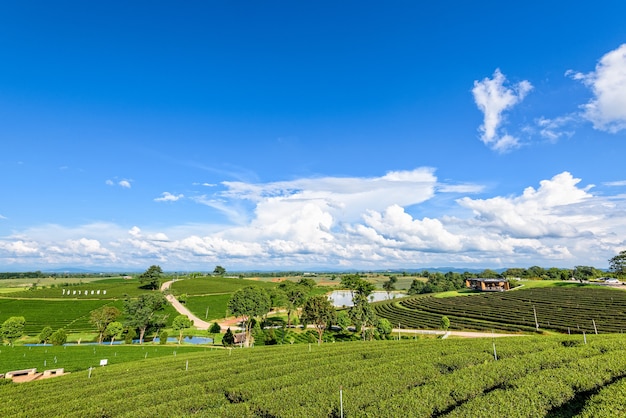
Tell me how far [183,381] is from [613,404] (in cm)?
2612

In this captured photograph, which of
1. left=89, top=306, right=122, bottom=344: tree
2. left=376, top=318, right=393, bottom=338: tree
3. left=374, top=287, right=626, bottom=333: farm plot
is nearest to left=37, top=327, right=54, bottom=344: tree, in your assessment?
left=89, top=306, right=122, bottom=344: tree

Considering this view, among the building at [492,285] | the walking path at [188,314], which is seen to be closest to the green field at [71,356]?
the walking path at [188,314]

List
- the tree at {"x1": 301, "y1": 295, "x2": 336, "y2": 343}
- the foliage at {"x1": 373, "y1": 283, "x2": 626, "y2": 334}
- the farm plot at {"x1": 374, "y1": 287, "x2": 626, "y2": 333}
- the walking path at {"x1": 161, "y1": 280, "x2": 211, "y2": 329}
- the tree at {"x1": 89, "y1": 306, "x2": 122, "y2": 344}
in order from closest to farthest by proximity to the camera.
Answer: the tree at {"x1": 301, "y1": 295, "x2": 336, "y2": 343}
the tree at {"x1": 89, "y1": 306, "x2": 122, "y2": 344}
the farm plot at {"x1": 374, "y1": 287, "x2": 626, "y2": 333}
the foliage at {"x1": 373, "y1": 283, "x2": 626, "y2": 334}
the walking path at {"x1": 161, "y1": 280, "x2": 211, "y2": 329}

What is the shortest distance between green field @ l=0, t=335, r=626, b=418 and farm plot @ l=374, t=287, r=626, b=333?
55.0 metres

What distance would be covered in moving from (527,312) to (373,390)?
9523 centimetres

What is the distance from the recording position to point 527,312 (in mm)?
86062

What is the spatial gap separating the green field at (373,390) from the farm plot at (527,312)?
55.0 metres

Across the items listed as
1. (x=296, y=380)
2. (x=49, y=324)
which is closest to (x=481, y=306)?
(x=296, y=380)

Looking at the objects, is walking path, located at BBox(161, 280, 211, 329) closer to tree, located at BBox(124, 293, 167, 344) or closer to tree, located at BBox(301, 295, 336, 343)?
tree, located at BBox(124, 293, 167, 344)

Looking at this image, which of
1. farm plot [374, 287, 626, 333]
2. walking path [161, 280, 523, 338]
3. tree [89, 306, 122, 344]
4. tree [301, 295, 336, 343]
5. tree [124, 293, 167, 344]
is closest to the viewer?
tree [301, 295, 336, 343]

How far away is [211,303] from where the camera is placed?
12069 centimetres

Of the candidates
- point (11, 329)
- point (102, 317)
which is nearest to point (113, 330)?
point (102, 317)

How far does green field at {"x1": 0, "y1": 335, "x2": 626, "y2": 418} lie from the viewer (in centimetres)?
1359

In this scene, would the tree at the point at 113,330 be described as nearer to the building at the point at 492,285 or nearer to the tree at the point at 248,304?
the tree at the point at 248,304
